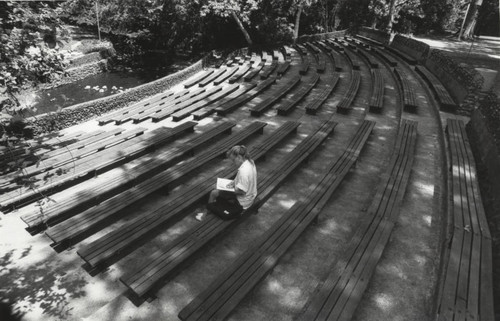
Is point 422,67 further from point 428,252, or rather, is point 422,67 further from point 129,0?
point 129,0

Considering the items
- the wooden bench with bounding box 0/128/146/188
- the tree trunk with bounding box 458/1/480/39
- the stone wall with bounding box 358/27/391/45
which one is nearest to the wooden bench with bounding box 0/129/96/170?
the wooden bench with bounding box 0/128/146/188

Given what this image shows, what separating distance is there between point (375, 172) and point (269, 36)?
23887mm

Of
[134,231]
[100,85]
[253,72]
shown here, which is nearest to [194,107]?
[253,72]

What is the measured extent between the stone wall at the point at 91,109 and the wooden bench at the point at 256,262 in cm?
795

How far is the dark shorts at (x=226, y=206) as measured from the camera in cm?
541

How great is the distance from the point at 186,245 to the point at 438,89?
1279cm

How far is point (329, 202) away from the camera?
668cm

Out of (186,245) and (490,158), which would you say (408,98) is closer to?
(490,158)

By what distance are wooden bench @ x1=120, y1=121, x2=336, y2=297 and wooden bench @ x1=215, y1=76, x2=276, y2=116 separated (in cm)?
502

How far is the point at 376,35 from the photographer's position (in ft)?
90.5

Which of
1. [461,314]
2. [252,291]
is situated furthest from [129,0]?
[461,314]

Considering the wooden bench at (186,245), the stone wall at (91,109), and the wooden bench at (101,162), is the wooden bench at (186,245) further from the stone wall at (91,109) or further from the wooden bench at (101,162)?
the stone wall at (91,109)

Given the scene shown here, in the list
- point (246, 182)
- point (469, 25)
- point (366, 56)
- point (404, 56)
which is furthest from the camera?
point (469, 25)

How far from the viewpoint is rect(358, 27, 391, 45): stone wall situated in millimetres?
25438
